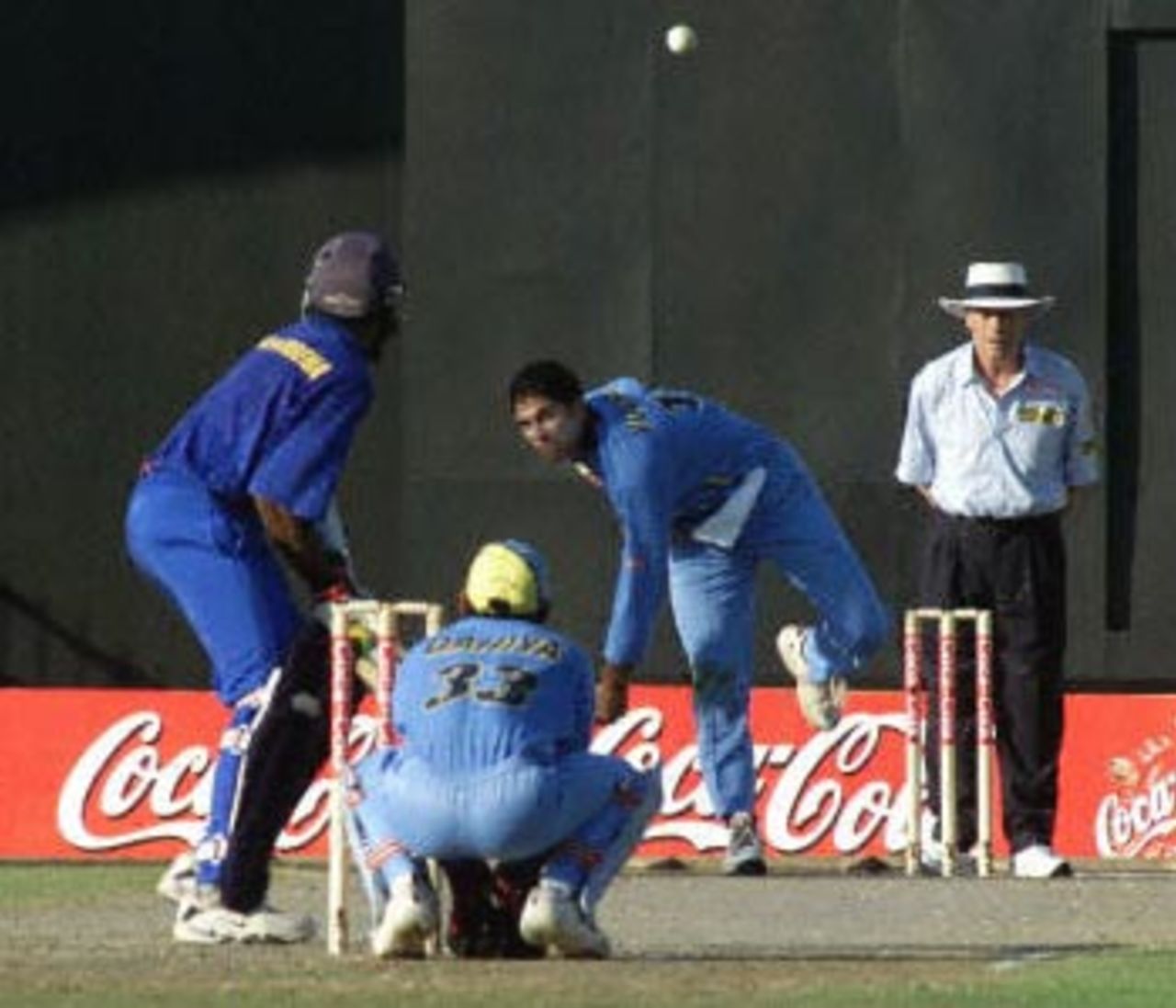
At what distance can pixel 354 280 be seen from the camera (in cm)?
1409

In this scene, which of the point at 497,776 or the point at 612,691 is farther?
the point at 612,691

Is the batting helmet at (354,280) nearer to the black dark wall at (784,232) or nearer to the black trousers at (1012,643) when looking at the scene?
the black trousers at (1012,643)

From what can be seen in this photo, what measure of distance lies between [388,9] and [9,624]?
2775 mm

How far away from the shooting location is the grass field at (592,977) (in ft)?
41.4

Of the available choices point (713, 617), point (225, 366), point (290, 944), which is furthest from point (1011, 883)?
point (225, 366)

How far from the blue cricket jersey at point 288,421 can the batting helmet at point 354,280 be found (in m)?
0.05

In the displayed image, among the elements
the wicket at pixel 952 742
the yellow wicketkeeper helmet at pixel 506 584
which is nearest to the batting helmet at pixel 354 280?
the yellow wicketkeeper helmet at pixel 506 584

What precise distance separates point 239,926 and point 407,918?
75 cm

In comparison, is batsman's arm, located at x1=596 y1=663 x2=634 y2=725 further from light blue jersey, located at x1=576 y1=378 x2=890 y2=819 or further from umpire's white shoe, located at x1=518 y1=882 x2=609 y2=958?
umpire's white shoe, located at x1=518 y1=882 x2=609 y2=958

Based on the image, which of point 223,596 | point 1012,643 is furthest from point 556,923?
point 1012,643

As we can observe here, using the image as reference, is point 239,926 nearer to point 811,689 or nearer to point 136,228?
point 811,689

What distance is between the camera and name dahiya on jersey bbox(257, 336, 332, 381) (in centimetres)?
1391

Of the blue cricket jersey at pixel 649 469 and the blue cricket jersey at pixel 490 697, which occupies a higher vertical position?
the blue cricket jersey at pixel 649 469

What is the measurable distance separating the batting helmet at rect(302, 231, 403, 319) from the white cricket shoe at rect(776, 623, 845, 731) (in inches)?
142
